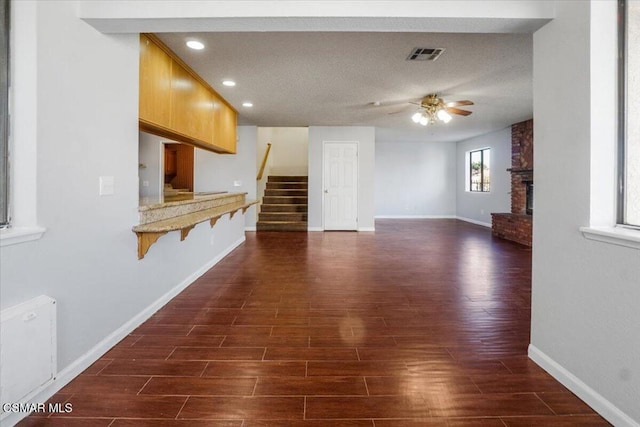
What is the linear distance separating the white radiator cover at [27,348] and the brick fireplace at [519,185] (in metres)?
6.94

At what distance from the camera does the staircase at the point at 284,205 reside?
27.0 feet

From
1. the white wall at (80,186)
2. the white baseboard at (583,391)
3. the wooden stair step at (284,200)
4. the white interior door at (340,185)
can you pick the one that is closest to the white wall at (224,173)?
the white interior door at (340,185)

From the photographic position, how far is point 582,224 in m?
1.76

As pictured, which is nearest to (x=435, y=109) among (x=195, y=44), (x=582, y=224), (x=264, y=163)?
(x=195, y=44)

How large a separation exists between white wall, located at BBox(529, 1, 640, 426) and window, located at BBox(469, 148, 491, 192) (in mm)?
7783

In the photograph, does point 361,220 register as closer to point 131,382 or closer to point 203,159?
point 203,159

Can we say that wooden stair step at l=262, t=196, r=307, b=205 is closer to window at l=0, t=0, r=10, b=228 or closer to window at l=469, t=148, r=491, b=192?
window at l=469, t=148, r=491, b=192

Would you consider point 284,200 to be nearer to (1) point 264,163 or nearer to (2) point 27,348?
(1) point 264,163

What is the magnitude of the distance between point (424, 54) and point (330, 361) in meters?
2.99

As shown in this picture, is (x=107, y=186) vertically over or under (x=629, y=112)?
under

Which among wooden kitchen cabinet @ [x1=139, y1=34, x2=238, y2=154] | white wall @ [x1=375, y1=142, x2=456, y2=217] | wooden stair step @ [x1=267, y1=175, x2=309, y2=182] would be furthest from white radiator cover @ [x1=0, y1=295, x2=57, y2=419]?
white wall @ [x1=375, y1=142, x2=456, y2=217]

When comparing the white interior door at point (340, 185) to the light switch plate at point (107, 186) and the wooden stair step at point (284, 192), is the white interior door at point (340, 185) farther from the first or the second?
the light switch plate at point (107, 186)

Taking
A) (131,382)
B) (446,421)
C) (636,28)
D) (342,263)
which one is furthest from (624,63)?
(342,263)

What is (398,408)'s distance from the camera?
1685 millimetres
